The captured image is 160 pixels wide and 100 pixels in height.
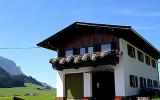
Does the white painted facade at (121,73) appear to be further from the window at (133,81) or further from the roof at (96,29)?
the roof at (96,29)

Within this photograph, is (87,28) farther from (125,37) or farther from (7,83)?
(7,83)

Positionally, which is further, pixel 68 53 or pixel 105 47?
pixel 68 53

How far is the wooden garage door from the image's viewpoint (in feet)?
96.7

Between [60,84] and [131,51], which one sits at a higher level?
[131,51]

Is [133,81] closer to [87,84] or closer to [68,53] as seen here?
[87,84]

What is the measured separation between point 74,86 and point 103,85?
312 cm

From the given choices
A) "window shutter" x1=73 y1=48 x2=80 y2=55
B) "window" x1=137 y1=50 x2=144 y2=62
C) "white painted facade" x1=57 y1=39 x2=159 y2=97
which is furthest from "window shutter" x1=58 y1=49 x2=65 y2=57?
"window" x1=137 y1=50 x2=144 y2=62

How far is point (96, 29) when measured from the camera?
1145 inches

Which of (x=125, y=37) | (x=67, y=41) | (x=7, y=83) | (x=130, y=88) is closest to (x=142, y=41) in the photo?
(x=125, y=37)

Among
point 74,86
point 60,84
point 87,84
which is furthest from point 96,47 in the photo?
point 60,84

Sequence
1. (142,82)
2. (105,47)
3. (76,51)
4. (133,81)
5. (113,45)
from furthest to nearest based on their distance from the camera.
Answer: (142,82), (76,51), (133,81), (105,47), (113,45)

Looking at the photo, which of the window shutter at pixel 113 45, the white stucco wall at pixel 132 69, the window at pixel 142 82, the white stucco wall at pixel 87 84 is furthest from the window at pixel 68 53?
the window at pixel 142 82

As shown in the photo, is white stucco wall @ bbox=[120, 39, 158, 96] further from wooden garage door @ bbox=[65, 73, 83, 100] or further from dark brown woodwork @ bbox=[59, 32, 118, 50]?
wooden garage door @ bbox=[65, 73, 83, 100]

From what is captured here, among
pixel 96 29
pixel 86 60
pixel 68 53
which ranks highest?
pixel 96 29
